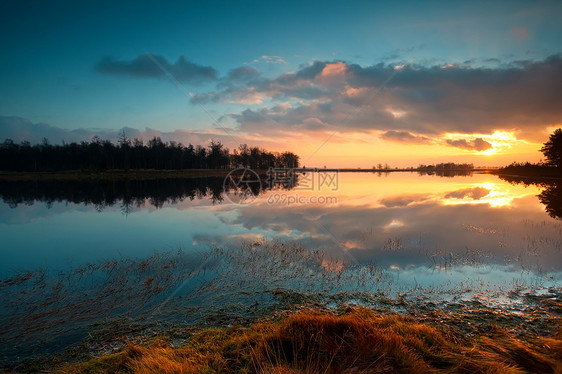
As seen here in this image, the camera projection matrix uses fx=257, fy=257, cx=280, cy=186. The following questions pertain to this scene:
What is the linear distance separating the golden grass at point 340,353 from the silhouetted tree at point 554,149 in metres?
90.2

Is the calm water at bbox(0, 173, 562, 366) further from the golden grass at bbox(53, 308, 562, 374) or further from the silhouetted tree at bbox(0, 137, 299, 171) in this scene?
the silhouetted tree at bbox(0, 137, 299, 171)

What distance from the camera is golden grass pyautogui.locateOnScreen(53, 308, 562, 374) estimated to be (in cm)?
404

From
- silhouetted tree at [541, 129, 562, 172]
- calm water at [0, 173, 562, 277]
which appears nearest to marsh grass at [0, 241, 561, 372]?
calm water at [0, 173, 562, 277]

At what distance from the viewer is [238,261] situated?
39.2 ft

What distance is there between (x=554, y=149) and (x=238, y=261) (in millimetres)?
94954

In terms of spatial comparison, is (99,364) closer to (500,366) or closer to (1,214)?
(500,366)

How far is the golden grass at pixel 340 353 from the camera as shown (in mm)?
4039

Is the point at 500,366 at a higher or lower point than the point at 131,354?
higher

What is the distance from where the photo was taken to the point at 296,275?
405 inches

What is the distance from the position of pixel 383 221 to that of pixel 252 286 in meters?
14.5

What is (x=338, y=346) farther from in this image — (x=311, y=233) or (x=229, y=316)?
(x=311, y=233)

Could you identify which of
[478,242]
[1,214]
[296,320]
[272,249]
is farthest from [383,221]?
[1,214]

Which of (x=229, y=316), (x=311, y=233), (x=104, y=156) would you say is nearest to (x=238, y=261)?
(x=229, y=316)

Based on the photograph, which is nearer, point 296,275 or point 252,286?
point 252,286
